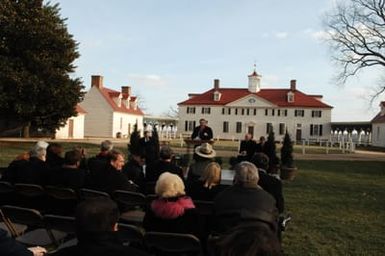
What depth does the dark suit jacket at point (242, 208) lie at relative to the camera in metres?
4.78

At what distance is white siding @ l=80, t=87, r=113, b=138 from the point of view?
65.6m

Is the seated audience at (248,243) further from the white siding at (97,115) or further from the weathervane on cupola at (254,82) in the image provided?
the weathervane on cupola at (254,82)

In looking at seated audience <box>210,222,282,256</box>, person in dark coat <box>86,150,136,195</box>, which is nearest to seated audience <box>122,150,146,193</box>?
person in dark coat <box>86,150,136,195</box>

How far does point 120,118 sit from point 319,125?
97.2 ft

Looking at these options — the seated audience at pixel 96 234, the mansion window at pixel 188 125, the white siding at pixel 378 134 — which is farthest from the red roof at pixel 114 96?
the seated audience at pixel 96 234

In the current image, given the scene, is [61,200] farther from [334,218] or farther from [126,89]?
[126,89]

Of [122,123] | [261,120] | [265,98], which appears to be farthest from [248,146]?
[265,98]

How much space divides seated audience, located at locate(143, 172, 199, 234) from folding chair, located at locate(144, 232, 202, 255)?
0.26 meters

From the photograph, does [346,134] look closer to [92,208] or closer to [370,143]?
[370,143]

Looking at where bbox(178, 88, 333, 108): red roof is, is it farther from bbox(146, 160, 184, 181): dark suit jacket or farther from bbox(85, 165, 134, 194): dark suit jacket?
bbox(85, 165, 134, 194): dark suit jacket

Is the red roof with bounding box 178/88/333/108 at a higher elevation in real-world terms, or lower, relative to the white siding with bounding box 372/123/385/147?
higher

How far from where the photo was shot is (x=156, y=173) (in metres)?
7.69

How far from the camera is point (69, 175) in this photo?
6637mm

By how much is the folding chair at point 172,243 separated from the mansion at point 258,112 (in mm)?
68336
